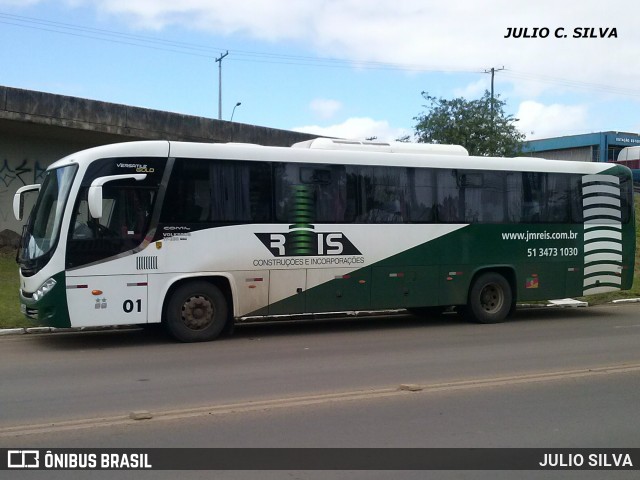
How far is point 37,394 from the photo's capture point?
7.93 m

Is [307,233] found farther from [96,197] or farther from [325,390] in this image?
[325,390]

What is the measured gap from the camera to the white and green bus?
11008mm

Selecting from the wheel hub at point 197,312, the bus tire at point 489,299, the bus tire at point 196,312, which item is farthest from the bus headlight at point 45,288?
the bus tire at point 489,299

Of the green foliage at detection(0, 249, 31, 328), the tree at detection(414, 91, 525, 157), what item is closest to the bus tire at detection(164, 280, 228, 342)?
the green foliage at detection(0, 249, 31, 328)

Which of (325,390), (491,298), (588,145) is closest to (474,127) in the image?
(491,298)

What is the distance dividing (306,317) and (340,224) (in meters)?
3.26

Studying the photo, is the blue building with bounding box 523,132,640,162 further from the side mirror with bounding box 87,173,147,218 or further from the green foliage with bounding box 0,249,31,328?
the side mirror with bounding box 87,173,147,218

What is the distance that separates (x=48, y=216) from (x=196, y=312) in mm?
2801

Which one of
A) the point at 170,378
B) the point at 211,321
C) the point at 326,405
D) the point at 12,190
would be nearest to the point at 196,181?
the point at 211,321

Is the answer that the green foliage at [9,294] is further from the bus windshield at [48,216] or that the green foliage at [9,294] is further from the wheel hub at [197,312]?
the wheel hub at [197,312]

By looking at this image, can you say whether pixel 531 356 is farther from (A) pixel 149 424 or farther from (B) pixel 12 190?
(B) pixel 12 190

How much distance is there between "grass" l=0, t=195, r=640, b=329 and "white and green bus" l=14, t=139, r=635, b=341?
197 centimetres

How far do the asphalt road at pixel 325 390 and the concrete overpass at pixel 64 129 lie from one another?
8224 millimetres

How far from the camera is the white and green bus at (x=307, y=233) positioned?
11.0 metres
